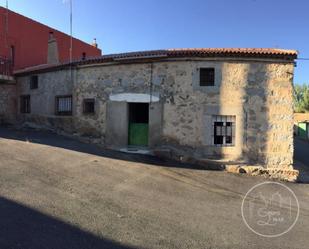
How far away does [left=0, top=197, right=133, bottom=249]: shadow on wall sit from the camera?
16.6 ft

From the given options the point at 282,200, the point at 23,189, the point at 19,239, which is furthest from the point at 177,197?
the point at 19,239

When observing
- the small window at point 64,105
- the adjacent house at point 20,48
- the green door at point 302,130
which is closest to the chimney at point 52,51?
the adjacent house at point 20,48

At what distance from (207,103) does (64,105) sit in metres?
7.23

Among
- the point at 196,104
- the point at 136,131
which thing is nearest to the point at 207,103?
the point at 196,104

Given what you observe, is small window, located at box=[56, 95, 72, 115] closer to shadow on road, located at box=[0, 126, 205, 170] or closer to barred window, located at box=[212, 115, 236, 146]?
shadow on road, located at box=[0, 126, 205, 170]

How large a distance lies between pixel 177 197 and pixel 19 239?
4397mm

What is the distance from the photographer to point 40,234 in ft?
17.6

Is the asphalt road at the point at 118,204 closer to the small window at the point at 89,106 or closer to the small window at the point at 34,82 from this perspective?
the small window at the point at 89,106

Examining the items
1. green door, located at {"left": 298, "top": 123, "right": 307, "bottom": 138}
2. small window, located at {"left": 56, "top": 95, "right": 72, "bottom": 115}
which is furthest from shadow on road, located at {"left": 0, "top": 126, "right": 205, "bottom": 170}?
green door, located at {"left": 298, "top": 123, "right": 307, "bottom": 138}

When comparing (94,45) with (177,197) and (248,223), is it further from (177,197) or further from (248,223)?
(248,223)

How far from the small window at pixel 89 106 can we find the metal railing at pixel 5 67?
19.5 feet

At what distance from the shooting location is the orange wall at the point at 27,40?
19.1 m

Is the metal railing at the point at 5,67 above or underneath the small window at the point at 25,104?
above

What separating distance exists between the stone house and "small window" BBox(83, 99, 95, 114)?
85cm
